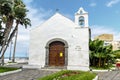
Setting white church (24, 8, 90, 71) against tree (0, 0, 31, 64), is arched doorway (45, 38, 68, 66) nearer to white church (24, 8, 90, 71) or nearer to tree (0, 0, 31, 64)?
white church (24, 8, 90, 71)

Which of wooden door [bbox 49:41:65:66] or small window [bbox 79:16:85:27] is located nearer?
wooden door [bbox 49:41:65:66]

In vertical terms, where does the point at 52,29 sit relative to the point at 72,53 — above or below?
above

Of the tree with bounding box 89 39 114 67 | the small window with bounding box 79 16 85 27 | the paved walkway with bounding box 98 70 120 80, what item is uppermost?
the small window with bounding box 79 16 85 27

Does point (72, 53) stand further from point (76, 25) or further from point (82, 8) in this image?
point (82, 8)

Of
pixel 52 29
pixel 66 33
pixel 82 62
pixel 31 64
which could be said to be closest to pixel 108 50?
pixel 82 62

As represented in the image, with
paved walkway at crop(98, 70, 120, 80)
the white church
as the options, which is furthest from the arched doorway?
paved walkway at crop(98, 70, 120, 80)

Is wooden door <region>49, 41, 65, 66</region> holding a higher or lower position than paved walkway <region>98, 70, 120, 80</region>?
higher

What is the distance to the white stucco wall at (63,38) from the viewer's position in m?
Answer: 23.4

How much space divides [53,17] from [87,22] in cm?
448

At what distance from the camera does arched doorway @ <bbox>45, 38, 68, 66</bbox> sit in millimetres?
24078

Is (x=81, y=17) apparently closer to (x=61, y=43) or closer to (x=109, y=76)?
(x=61, y=43)

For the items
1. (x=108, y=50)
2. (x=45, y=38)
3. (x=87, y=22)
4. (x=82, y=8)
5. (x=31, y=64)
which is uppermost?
(x=82, y=8)

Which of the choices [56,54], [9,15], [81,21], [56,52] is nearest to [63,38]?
[56,52]

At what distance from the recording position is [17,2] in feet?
80.4
